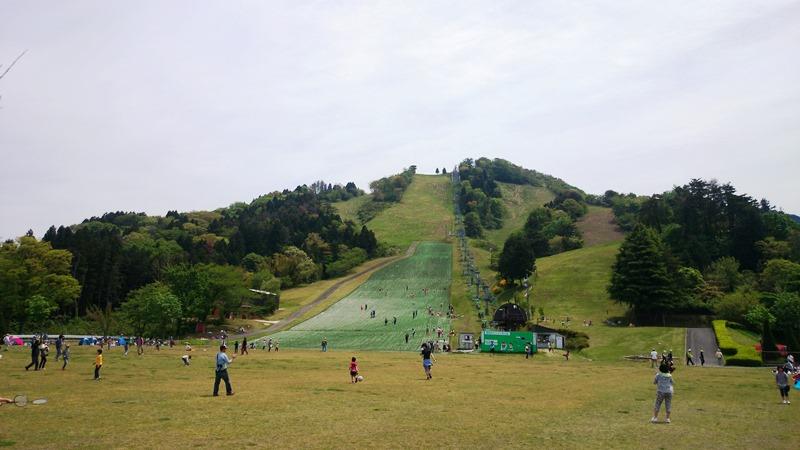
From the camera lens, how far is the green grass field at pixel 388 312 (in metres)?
70.8

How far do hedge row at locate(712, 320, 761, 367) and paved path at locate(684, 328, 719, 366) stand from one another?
1.00 m

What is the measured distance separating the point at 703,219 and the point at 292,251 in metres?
84.0

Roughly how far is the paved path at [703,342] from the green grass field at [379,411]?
71.1 ft

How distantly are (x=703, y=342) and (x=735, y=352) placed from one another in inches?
339

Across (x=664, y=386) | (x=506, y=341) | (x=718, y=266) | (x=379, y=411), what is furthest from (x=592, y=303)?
(x=379, y=411)

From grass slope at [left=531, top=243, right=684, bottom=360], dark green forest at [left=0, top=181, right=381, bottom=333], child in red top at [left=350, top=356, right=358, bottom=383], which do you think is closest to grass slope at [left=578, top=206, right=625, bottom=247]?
grass slope at [left=531, top=243, right=684, bottom=360]

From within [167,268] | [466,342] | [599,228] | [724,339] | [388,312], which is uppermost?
[599,228]

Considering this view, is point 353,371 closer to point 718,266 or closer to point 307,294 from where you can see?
point 718,266

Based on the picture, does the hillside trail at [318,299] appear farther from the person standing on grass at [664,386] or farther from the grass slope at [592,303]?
the person standing on grass at [664,386]

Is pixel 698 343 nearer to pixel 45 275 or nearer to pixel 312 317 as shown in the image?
pixel 312 317

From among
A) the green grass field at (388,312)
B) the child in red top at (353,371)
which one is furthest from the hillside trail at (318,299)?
the child in red top at (353,371)

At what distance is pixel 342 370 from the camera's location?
35.7 meters

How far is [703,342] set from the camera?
60.4m

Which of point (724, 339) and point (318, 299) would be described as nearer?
point (724, 339)
